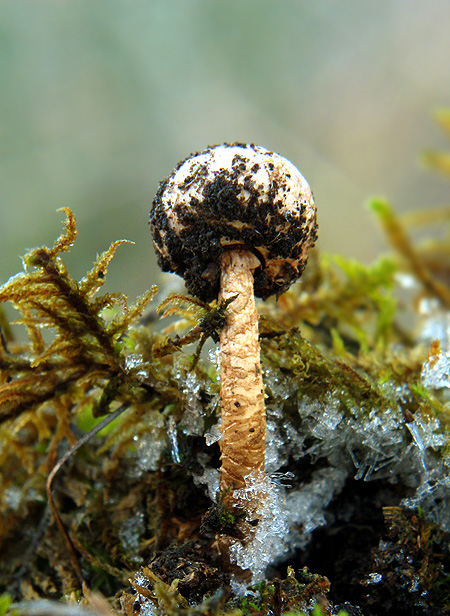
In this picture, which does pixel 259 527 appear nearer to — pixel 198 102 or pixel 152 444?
pixel 152 444

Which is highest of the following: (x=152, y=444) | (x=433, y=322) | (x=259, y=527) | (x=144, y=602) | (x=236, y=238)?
(x=433, y=322)

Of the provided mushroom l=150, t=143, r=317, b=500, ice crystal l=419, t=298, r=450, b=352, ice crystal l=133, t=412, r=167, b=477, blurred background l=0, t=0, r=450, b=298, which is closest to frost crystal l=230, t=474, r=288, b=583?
mushroom l=150, t=143, r=317, b=500

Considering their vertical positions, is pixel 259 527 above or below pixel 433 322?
below

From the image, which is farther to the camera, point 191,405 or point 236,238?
point 191,405

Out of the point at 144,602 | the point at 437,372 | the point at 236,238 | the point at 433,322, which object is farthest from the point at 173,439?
the point at 433,322

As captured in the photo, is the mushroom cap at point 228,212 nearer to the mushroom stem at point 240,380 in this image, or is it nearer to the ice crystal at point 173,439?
the mushroom stem at point 240,380

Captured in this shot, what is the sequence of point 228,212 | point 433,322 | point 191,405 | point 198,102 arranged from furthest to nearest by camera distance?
point 198,102 → point 433,322 → point 191,405 → point 228,212

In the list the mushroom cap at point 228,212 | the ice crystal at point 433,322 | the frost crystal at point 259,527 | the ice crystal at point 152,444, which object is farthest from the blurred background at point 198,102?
the frost crystal at point 259,527
